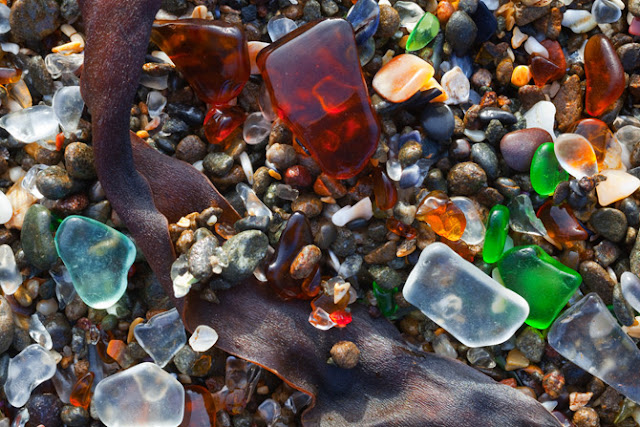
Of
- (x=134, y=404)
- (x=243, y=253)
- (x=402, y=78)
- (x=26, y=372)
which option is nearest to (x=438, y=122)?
(x=402, y=78)

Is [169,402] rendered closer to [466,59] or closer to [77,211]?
[77,211]

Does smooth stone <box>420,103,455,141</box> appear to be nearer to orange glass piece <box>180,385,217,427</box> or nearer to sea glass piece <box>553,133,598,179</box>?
sea glass piece <box>553,133,598,179</box>

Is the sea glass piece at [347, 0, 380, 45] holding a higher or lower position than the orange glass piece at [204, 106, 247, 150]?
higher

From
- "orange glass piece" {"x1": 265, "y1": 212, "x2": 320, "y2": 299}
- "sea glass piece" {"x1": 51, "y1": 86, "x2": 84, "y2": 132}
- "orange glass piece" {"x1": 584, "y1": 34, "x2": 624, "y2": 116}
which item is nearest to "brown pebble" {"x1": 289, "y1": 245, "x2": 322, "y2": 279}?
"orange glass piece" {"x1": 265, "y1": 212, "x2": 320, "y2": 299}

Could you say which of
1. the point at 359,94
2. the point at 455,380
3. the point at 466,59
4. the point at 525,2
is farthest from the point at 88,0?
the point at 455,380

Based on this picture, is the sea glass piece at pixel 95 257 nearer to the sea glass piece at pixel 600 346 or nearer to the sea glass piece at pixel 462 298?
the sea glass piece at pixel 462 298

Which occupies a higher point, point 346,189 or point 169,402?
point 346,189
